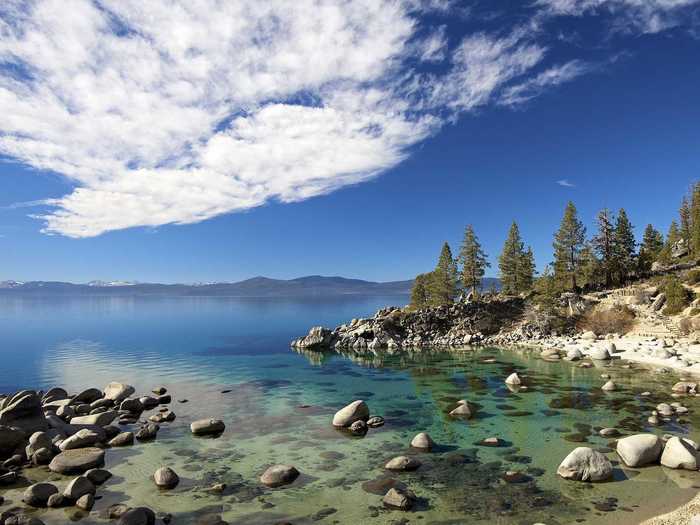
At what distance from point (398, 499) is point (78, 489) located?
13.2 meters

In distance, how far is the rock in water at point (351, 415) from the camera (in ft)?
87.1

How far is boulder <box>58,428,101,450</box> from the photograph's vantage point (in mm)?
23000

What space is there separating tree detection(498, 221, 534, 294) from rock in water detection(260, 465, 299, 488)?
74.1 meters

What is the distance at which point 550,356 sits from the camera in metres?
49.9

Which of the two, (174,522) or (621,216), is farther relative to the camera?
(621,216)

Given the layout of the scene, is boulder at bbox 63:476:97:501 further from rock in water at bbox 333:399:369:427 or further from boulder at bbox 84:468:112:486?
rock in water at bbox 333:399:369:427

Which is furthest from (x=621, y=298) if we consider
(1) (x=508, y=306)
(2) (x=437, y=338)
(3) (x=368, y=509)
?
(3) (x=368, y=509)

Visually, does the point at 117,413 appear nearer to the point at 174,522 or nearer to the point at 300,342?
the point at 174,522

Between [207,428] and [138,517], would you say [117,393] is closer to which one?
[207,428]

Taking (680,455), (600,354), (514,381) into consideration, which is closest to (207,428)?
(680,455)

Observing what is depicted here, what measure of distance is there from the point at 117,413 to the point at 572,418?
1223 inches

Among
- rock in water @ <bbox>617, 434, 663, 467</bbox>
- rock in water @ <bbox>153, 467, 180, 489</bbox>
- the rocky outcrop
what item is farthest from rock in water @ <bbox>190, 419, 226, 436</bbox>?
the rocky outcrop

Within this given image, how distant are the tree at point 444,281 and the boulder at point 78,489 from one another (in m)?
70.7

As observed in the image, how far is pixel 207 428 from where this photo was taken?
2584 cm
